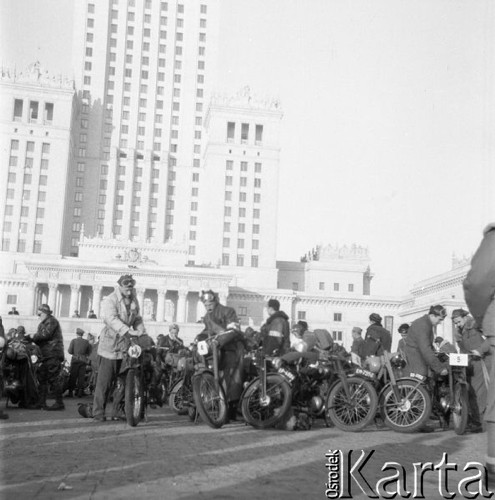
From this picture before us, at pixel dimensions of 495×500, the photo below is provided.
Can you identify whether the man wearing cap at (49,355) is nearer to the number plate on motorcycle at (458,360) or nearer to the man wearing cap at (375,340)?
the man wearing cap at (375,340)

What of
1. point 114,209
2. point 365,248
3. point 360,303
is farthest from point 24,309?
point 365,248

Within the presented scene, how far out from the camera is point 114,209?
302 ft

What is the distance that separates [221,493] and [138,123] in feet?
310

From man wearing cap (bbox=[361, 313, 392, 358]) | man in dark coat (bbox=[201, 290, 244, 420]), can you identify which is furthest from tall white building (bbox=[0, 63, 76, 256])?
man in dark coat (bbox=[201, 290, 244, 420])

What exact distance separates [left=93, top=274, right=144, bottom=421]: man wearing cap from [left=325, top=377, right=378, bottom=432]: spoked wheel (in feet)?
9.09

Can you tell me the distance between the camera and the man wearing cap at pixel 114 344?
944 centimetres

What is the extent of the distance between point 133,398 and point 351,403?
2867 mm

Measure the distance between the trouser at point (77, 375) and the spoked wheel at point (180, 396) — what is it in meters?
5.58

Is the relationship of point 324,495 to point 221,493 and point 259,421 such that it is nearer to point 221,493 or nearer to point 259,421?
point 221,493

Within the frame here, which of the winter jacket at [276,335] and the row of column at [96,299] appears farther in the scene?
the row of column at [96,299]

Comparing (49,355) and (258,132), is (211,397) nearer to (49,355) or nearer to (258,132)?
(49,355)

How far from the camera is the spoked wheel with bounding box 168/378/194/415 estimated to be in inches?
427

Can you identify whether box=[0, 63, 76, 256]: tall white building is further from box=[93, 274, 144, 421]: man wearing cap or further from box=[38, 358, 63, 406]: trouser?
box=[93, 274, 144, 421]: man wearing cap

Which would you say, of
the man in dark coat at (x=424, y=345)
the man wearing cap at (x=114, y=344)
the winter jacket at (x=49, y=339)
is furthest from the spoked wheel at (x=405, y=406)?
the winter jacket at (x=49, y=339)
